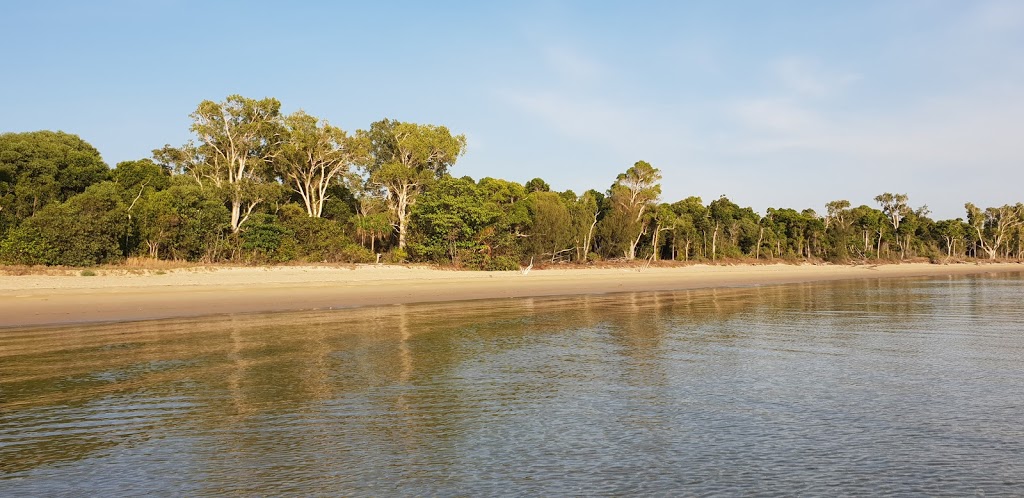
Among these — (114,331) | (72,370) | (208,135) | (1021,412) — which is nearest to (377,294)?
(114,331)

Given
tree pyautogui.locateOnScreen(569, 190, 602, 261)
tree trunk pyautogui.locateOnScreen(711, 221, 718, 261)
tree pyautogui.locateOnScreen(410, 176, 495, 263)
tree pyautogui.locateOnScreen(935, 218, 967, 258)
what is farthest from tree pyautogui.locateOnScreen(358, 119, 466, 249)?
tree pyautogui.locateOnScreen(935, 218, 967, 258)

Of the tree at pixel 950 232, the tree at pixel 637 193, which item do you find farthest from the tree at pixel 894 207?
the tree at pixel 637 193

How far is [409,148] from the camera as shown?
54.2m

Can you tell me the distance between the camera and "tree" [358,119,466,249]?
5247cm

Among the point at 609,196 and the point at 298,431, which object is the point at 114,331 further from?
the point at 609,196

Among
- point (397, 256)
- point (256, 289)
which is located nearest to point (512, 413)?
point (256, 289)

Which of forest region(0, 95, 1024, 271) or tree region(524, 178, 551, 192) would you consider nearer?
forest region(0, 95, 1024, 271)

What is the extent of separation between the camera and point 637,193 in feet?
215

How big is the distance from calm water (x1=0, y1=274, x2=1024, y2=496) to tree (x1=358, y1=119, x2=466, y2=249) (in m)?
37.9

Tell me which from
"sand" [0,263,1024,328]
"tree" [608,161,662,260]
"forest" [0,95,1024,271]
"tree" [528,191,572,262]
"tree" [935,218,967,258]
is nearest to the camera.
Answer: "sand" [0,263,1024,328]

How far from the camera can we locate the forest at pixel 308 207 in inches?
1448

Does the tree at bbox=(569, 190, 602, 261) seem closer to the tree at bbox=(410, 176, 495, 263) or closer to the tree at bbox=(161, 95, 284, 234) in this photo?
the tree at bbox=(410, 176, 495, 263)

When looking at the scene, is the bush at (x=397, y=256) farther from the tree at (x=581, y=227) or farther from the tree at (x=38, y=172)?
the tree at (x=38, y=172)

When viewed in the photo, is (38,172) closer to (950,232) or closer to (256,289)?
(256,289)
